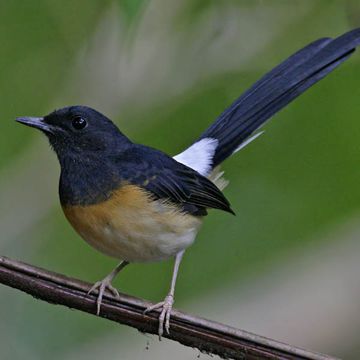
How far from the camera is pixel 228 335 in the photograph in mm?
2627

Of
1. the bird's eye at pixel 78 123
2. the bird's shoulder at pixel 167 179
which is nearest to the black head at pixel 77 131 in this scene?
the bird's eye at pixel 78 123

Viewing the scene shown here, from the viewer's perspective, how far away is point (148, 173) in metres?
3.94

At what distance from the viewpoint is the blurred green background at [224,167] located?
13.3 feet

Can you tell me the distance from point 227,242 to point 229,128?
0.66 m

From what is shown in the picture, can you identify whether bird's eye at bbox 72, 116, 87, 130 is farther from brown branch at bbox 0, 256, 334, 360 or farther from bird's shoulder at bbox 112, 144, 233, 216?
brown branch at bbox 0, 256, 334, 360

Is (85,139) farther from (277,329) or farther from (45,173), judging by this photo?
(277,329)

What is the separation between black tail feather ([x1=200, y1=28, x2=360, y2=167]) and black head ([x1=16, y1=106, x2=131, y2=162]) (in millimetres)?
808

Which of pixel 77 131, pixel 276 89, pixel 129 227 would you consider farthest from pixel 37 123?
pixel 276 89

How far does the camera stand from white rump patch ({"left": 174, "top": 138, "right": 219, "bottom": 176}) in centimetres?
455

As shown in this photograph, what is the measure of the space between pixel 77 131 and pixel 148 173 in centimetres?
38

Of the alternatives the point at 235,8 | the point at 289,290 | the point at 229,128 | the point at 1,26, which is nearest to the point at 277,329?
the point at 289,290

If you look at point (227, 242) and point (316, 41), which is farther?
point (227, 242)

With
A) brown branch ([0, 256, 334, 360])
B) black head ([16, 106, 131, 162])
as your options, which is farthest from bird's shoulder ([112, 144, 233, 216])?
brown branch ([0, 256, 334, 360])

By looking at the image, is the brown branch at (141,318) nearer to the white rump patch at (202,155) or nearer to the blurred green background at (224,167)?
the blurred green background at (224,167)
